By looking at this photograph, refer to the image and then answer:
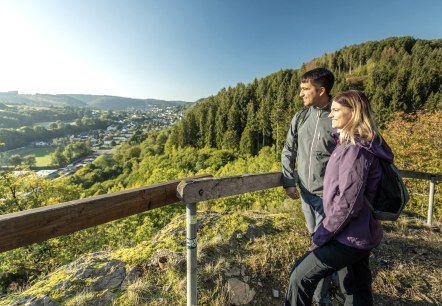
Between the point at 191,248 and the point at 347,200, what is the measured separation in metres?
1.27

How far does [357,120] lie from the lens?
172 cm

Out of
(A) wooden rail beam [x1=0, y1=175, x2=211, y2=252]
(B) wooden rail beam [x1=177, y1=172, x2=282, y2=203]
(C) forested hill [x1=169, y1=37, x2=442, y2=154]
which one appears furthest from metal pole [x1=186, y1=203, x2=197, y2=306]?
(C) forested hill [x1=169, y1=37, x2=442, y2=154]

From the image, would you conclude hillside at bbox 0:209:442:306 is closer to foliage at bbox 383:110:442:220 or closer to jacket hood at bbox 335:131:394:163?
jacket hood at bbox 335:131:394:163

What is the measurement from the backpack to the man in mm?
679

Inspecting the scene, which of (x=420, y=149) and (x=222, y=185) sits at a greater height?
(x=222, y=185)

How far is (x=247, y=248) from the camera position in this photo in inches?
128

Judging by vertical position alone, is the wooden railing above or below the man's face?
below

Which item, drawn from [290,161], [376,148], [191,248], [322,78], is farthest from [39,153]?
[376,148]

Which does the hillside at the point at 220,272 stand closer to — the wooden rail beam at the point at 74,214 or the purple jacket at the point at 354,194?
the wooden rail beam at the point at 74,214

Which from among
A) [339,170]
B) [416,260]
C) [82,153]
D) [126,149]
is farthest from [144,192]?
[82,153]

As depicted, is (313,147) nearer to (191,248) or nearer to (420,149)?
(191,248)

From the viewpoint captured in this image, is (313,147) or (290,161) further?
(290,161)

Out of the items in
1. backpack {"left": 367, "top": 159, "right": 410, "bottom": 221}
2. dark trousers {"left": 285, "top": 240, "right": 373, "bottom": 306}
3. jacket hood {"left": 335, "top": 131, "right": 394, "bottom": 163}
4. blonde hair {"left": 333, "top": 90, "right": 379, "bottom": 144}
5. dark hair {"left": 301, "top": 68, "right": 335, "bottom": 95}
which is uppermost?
dark hair {"left": 301, "top": 68, "right": 335, "bottom": 95}

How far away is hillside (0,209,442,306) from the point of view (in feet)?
7.91
